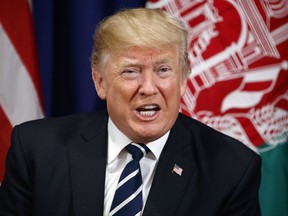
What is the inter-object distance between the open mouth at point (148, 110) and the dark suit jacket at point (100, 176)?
20cm

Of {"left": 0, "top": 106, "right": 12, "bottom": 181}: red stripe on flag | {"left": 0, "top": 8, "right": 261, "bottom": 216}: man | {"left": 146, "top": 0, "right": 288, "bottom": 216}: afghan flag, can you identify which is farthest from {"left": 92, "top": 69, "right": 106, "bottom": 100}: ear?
{"left": 0, "top": 106, "right": 12, "bottom": 181}: red stripe on flag

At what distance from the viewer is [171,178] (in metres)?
1.76

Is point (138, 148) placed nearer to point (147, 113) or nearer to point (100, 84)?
point (147, 113)

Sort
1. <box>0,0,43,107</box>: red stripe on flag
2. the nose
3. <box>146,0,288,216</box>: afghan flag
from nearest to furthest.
Result: the nose, <box>146,0,288,216</box>: afghan flag, <box>0,0,43,107</box>: red stripe on flag

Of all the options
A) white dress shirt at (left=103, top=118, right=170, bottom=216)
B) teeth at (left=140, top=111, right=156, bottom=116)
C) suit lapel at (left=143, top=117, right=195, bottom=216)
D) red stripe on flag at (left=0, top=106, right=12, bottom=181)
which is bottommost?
suit lapel at (left=143, top=117, right=195, bottom=216)

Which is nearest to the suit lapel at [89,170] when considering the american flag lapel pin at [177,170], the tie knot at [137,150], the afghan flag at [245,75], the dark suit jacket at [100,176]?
the dark suit jacket at [100,176]

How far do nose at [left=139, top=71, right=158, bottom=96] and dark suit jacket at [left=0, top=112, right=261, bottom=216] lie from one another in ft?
0.94

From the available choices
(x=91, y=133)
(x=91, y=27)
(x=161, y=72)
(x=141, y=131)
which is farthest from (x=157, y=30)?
(x=91, y=27)

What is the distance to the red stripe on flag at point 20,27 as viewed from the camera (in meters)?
2.41

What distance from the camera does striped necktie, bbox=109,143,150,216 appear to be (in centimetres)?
171

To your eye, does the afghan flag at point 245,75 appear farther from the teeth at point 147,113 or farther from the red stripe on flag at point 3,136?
the red stripe on flag at point 3,136

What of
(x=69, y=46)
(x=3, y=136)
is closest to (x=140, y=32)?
(x=69, y=46)

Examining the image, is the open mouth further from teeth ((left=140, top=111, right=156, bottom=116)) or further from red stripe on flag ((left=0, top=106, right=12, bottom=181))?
red stripe on flag ((left=0, top=106, right=12, bottom=181))

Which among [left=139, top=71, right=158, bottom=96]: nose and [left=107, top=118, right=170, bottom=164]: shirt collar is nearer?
[left=139, top=71, right=158, bottom=96]: nose
